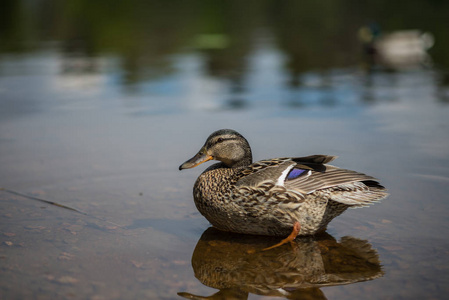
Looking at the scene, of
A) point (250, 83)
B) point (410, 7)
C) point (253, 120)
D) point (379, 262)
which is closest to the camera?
point (379, 262)

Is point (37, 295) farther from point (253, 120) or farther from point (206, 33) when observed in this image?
point (206, 33)

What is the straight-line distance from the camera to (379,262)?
4344mm

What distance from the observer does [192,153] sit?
716 cm

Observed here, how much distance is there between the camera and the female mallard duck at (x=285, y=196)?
15.5 ft

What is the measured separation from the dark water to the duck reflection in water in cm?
2

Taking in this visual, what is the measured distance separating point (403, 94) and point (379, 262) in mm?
6760

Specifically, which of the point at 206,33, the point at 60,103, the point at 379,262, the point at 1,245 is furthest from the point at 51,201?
the point at 206,33

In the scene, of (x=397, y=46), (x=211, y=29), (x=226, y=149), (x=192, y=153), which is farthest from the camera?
(x=211, y=29)

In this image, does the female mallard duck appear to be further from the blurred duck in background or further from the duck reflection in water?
the blurred duck in background

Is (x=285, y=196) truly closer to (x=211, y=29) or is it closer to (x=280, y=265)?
(x=280, y=265)

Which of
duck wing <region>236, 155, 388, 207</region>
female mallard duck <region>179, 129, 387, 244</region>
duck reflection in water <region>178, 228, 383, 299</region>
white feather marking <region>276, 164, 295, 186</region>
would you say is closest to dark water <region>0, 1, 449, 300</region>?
duck reflection in water <region>178, 228, 383, 299</region>

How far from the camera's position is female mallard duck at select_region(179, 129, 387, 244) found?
15.5ft

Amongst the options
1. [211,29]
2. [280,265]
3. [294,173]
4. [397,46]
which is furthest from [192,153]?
[211,29]

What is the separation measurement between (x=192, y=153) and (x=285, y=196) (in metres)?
2.62
